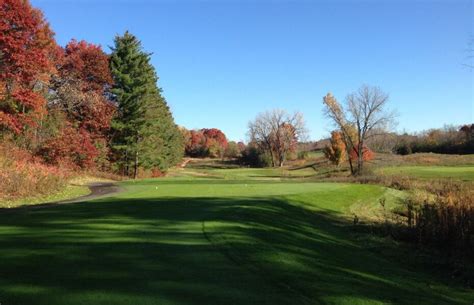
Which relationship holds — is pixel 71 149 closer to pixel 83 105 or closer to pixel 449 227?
pixel 83 105

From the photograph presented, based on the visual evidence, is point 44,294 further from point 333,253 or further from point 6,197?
point 6,197

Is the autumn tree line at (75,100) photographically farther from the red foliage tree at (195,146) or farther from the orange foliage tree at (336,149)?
the red foliage tree at (195,146)

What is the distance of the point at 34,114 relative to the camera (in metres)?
34.4

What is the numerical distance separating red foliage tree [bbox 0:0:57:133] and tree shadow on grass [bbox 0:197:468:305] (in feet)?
74.6

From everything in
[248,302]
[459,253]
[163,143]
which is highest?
[163,143]

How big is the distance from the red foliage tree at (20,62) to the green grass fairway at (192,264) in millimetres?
22314

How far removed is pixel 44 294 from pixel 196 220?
21.5ft

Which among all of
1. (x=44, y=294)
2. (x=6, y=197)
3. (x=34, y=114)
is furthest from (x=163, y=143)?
(x=44, y=294)

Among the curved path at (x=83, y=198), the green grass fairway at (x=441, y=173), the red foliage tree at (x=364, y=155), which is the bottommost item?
the curved path at (x=83, y=198)

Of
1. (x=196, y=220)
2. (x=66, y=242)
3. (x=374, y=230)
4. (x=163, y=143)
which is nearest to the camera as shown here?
(x=66, y=242)

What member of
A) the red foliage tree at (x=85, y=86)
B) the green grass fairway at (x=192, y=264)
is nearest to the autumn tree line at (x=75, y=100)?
the red foliage tree at (x=85, y=86)

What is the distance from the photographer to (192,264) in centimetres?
707

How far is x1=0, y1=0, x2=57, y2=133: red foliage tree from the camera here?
31.1 metres

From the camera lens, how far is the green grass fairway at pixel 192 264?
571cm
